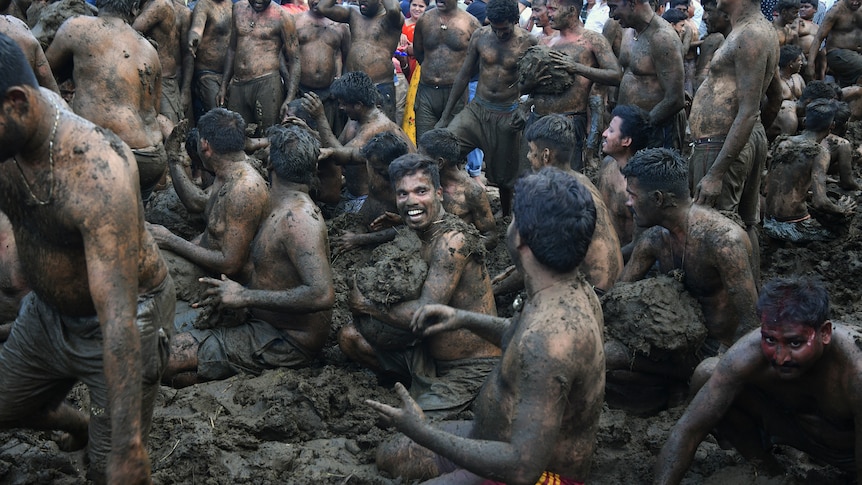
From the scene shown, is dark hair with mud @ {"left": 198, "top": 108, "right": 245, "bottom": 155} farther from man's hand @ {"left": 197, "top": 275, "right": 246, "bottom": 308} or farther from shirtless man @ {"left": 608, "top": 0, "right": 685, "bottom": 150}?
shirtless man @ {"left": 608, "top": 0, "right": 685, "bottom": 150}

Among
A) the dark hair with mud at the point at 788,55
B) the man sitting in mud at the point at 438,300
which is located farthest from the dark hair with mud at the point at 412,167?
the dark hair with mud at the point at 788,55

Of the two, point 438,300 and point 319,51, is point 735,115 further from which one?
point 319,51

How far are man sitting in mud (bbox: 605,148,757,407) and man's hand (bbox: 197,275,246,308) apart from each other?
2.14m

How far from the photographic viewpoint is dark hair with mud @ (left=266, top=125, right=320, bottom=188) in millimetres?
5113

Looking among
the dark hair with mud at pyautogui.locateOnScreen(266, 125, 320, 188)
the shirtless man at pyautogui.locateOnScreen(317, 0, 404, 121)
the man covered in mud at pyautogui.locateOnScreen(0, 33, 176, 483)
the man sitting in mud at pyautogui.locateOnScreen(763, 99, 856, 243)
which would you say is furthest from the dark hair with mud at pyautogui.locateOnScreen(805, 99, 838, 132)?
the man covered in mud at pyautogui.locateOnScreen(0, 33, 176, 483)

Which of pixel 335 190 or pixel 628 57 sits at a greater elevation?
pixel 628 57

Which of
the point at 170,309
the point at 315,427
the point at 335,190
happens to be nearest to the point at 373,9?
the point at 335,190

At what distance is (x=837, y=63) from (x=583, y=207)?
10.7 metres

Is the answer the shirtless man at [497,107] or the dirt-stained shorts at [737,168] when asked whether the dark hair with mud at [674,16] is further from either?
the dirt-stained shorts at [737,168]

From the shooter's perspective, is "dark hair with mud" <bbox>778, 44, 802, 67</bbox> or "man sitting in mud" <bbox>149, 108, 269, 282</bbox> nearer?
"man sitting in mud" <bbox>149, 108, 269, 282</bbox>

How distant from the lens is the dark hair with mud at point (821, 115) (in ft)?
25.2

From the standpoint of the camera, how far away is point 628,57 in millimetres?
7941

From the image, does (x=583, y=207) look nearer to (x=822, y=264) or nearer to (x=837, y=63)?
(x=822, y=264)

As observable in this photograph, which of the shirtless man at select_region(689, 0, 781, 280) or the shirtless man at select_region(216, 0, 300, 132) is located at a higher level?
the shirtless man at select_region(689, 0, 781, 280)
